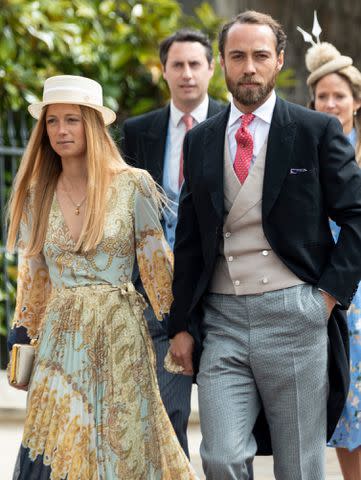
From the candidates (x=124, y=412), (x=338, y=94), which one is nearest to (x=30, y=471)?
(x=124, y=412)

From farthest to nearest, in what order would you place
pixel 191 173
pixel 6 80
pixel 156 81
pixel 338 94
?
pixel 156 81
pixel 6 80
pixel 338 94
pixel 191 173

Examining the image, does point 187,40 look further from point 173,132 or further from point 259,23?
point 259,23

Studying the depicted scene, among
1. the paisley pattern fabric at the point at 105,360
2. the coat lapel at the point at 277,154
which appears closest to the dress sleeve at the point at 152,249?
the paisley pattern fabric at the point at 105,360

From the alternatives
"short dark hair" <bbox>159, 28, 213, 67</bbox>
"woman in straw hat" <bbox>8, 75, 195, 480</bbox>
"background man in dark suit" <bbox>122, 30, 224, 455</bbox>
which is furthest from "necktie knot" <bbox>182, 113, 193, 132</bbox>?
"woman in straw hat" <bbox>8, 75, 195, 480</bbox>

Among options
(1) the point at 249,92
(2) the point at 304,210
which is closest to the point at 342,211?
(2) the point at 304,210

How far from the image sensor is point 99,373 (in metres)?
5.11

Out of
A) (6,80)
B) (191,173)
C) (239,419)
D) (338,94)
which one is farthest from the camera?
(6,80)

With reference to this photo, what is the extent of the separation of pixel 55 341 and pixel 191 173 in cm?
81

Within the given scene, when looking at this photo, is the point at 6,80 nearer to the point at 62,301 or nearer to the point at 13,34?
the point at 13,34

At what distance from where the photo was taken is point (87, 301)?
5141mm

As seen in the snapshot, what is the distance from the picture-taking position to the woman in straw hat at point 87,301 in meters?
5.07

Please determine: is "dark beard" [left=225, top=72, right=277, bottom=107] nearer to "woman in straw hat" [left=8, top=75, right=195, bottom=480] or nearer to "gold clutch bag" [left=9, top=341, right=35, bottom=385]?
"woman in straw hat" [left=8, top=75, right=195, bottom=480]

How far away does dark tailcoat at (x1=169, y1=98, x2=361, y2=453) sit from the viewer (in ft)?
15.6

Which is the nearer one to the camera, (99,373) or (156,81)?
(99,373)
